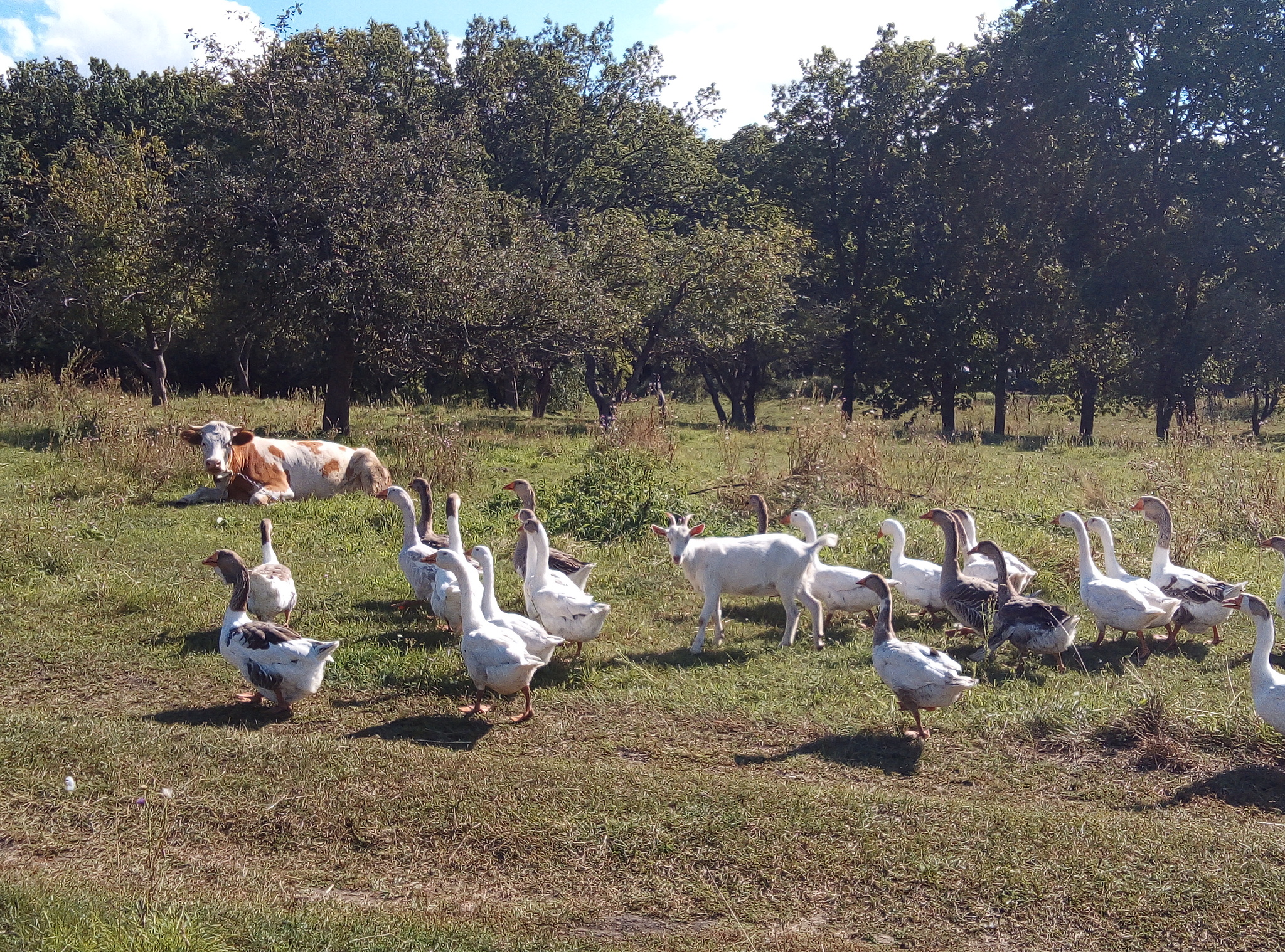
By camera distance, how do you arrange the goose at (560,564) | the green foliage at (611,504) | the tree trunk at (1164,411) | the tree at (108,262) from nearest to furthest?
the goose at (560,564) → the green foliage at (611,504) → the tree at (108,262) → the tree trunk at (1164,411)

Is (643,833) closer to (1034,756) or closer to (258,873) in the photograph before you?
(258,873)

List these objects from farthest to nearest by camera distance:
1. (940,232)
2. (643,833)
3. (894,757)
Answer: (940,232)
(894,757)
(643,833)

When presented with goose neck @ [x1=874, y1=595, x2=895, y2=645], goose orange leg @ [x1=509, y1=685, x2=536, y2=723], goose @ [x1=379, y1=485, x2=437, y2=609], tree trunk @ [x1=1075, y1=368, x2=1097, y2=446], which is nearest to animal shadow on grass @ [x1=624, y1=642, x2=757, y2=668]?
goose orange leg @ [x1=509, y1=685, x2=536, y2=723]

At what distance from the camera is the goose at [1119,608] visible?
796 cm

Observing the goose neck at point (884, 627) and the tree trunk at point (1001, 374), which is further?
the tree trunk at point (1001, 374)

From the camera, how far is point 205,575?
10258 millimetres

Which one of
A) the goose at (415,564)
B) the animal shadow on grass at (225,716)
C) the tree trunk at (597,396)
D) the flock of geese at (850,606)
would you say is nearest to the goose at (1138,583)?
the flock of geese at (850,606)

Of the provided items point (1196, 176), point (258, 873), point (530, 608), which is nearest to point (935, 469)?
point (530, 608)

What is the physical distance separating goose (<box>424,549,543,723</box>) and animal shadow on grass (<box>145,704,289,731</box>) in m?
1.34

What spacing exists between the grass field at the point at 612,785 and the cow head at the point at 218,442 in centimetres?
218

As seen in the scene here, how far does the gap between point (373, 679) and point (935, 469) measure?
369 inches

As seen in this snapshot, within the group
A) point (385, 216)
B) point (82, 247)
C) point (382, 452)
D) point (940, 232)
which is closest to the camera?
point (382, 452)

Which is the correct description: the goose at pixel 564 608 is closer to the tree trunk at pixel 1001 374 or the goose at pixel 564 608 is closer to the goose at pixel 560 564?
the goose at pixel 560 564

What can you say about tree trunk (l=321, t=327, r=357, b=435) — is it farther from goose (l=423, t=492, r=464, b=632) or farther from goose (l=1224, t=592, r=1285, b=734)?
goose (l=1224, t=592, r=1285, b=734)
